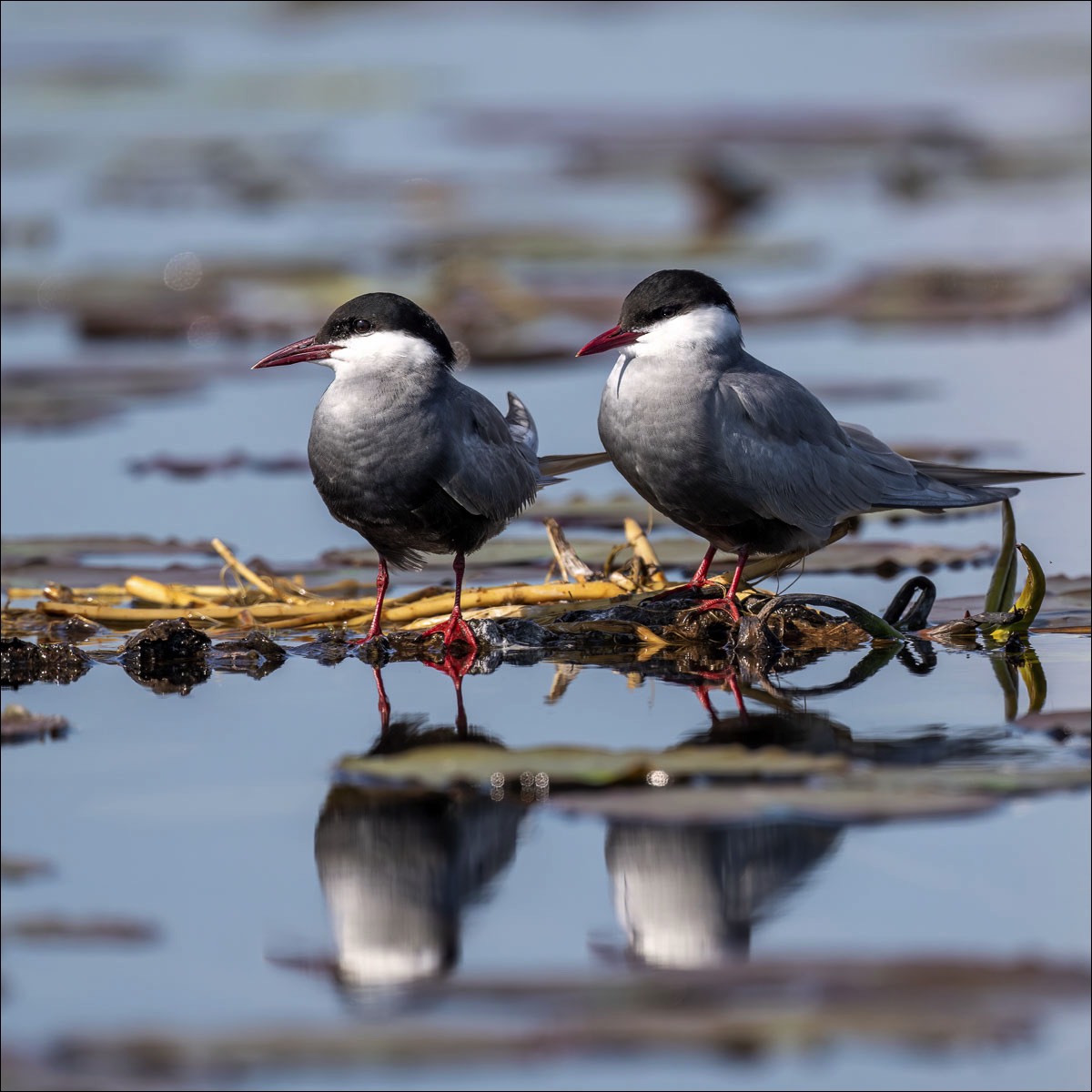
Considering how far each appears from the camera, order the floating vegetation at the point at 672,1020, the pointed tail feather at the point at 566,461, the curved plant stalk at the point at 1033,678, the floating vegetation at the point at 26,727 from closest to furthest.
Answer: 1. the floating vegetation at the point at 672,1020
2. the floating vegetation at the point at 26,727
3. the curved plant stalk at the point at 1033,678
4. the pointed tail feather at the point at 566,461

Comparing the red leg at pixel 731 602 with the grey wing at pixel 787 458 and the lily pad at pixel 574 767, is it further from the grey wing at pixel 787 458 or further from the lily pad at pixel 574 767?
the lily pad at pixel 574 767

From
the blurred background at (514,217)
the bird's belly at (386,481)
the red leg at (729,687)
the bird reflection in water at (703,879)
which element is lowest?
the bird reflection in water at (703,879)

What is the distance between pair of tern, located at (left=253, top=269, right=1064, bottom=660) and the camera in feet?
18.4

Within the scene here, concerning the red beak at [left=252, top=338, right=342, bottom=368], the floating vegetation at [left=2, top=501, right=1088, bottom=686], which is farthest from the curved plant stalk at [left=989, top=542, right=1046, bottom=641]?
the red beak at [left=252, top=338, right=342, bottom=368]

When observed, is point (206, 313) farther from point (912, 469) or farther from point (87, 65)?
point (87, 65)

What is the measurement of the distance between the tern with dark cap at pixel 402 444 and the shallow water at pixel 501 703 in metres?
0.42

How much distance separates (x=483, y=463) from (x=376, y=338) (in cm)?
46

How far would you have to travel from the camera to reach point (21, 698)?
530 cm

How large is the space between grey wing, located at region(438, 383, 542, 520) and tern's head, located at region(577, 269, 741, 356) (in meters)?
0.37

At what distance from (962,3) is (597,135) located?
461 inches

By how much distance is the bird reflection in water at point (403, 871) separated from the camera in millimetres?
3578

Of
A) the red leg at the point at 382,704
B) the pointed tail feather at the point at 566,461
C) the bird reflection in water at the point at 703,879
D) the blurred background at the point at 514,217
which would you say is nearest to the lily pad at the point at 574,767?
the bird reflection in water at the point at 703,879

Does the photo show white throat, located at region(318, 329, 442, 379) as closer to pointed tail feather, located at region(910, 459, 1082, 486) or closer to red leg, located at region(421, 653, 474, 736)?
red leg, located at region(421, 653, 474, 736)

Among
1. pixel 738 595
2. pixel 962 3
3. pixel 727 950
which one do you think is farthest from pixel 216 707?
pixel 962 3
